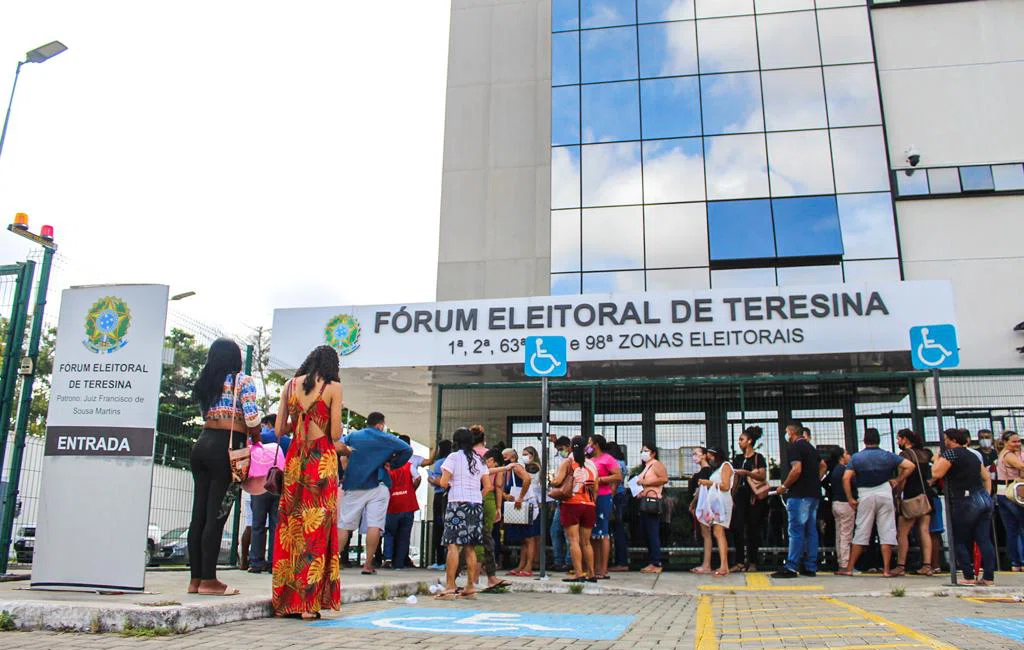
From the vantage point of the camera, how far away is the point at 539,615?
6785 millimetres

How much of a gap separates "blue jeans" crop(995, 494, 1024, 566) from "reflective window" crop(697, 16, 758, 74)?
1239 centimetres

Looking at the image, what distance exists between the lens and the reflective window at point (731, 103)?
19.8 meters

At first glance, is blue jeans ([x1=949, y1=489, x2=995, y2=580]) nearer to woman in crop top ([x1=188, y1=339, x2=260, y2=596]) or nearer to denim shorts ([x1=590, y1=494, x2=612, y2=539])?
denim shorts ([x1=590, y1=494, x2=612, y2=539])

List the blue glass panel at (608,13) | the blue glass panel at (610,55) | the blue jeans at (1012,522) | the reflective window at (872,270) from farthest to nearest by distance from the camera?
the blue glass panel at (608,13) < the blue glass panel at (610,55) < the reflective window at (872,270) < the blue jeans at (1012,522)

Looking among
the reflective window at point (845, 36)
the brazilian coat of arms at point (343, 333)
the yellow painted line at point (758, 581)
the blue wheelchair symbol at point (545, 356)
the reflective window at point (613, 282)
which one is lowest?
the yellow painted line at point (758, 581)

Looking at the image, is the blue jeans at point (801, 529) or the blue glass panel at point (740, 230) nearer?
the blue jeans at point (801, 529)

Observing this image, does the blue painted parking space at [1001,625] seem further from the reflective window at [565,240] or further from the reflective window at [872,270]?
the reflective window at [565,240]

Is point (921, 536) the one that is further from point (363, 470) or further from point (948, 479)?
point (363, 470)

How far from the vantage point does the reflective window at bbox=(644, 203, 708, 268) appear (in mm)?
19203

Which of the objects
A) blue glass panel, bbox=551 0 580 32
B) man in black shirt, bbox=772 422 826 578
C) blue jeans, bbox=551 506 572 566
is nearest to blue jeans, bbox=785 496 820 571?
man in black shirt, bbox=772 422 826 578

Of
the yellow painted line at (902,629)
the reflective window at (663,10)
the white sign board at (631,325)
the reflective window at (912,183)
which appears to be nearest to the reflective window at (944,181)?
the reflective window at (912,183)

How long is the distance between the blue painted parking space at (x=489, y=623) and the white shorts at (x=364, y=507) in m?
3.62

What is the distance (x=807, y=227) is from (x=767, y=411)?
721 centimetres

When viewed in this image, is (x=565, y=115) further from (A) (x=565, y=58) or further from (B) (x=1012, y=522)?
(B) (x=1012, y=522)
